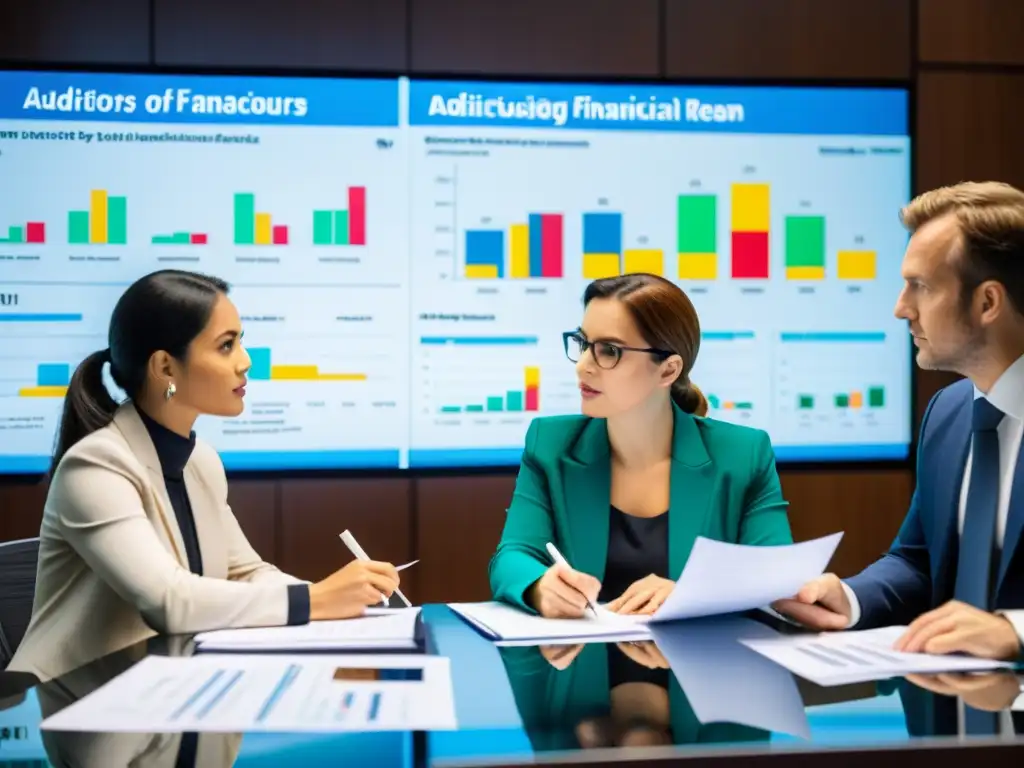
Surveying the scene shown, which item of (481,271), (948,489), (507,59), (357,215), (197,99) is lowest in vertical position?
(948,489)

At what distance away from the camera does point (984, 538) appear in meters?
1.76

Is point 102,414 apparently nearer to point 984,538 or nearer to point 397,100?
point 984,538

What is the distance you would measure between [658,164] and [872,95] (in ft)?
3.03

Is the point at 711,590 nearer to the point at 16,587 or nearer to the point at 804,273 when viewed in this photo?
the point at 16,587

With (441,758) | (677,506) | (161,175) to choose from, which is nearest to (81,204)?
(161,175)

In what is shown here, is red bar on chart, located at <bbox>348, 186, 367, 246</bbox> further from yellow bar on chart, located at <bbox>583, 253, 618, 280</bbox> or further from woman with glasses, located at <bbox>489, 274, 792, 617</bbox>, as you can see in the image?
woman with glasses, located at <bbox>489, 274, 792, 617</bbox>

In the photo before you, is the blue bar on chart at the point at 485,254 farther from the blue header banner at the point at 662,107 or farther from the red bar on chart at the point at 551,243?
the blue header banner at the point at 662,107

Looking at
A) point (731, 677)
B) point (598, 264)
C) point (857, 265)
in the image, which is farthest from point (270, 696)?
point (857, 265)

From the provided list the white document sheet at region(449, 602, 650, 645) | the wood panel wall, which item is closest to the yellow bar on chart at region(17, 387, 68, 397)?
the wood panel wall

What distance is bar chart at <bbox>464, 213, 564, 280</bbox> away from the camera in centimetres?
400

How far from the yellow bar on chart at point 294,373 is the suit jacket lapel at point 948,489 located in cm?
251

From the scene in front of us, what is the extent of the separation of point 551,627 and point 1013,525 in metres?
0.77

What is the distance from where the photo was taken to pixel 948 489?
1.88 m

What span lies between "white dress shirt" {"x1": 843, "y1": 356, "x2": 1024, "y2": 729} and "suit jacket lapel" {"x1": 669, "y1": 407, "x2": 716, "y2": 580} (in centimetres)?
41
